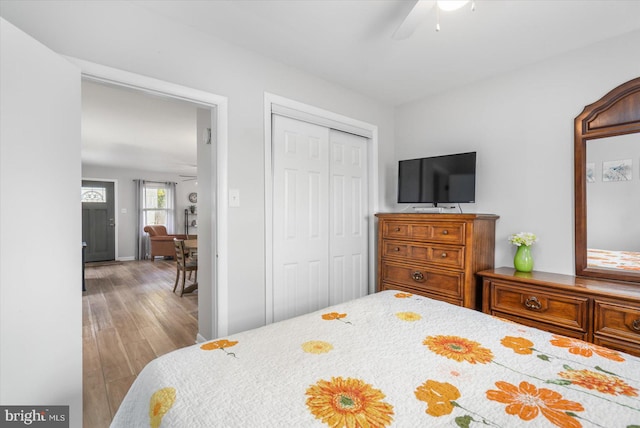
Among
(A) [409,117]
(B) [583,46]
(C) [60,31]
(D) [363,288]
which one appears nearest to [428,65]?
(A) [409,117]

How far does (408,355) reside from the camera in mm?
1041

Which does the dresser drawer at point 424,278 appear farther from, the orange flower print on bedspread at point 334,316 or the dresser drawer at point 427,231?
the orange flower print on bedspread at point 334,316

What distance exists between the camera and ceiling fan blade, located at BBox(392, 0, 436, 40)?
1286 mm

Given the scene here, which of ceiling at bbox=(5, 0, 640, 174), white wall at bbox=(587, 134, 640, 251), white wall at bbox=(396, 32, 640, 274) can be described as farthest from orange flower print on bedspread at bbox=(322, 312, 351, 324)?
white wall at bbox=(587, 134, 640, 251)

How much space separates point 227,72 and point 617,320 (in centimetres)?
300

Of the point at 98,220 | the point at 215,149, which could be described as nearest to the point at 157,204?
the point at 98,220

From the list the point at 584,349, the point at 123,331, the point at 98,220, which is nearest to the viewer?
the point at 584,349

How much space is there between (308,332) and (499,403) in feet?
2.29

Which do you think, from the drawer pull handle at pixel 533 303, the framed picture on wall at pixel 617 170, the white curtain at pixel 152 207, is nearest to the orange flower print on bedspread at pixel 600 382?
the drawer pull handle at pixel 533 303

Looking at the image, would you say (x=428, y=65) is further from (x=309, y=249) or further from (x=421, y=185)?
(x=309, y=249)

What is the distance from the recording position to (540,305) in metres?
2.08

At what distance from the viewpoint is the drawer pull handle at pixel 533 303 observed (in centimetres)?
208

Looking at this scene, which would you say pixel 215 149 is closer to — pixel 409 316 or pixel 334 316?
pixel 334 316

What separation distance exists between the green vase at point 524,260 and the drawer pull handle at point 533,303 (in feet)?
1.09
